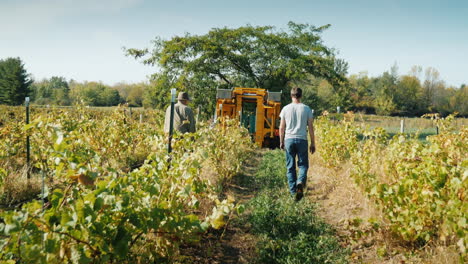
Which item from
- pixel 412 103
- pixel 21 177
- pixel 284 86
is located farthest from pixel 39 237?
pixel 412 103

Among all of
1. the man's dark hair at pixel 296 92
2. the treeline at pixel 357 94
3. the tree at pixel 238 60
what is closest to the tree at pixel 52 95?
the treeline at pixel 357 94

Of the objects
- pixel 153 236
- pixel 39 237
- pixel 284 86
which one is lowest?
pixel 153 236

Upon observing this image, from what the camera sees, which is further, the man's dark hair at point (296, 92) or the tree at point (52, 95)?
the tree at point (52, 95)

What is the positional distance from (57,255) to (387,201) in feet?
9.27

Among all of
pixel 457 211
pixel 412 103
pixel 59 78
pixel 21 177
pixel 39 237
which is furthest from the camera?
pixel 59 78

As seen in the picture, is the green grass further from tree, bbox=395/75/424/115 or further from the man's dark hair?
tree, bbox=395/75/424/115

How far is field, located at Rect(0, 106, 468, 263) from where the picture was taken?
1.85 m

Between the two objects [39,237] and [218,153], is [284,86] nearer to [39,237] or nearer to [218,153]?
[218,153]

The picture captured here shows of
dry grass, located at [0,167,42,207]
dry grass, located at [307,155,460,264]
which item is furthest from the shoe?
dry grass, located at [0,167,42,207]

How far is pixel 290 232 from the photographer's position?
12.1 ft

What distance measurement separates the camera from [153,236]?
9.00 feet

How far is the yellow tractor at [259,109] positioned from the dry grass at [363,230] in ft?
21.1

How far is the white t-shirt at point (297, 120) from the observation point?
5.02 m

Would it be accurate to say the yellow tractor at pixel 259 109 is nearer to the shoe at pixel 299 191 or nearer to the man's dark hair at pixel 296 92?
the man's dark hair at pixel 296 92
